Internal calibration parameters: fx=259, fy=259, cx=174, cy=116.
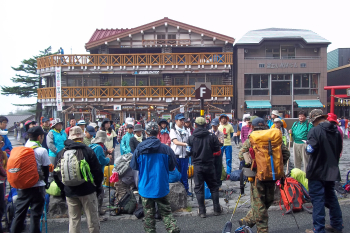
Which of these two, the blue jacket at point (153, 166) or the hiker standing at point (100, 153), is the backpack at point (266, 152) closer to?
the blue jacket at point (153, 166)

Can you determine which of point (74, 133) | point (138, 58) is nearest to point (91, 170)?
point (74, 133)

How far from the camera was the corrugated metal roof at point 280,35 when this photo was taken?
72.7 feet

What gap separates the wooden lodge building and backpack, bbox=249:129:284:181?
670 inches

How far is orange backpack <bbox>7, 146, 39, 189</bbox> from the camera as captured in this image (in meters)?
3.48

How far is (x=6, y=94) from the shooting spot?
89.1 ft

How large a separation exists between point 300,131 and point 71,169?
5544mm

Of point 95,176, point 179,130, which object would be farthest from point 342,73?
point 95,176

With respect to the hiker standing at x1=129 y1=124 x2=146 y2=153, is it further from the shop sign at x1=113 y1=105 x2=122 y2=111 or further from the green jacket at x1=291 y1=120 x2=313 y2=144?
the shop sign at x1=113 y1=105 x2=122 y2=111

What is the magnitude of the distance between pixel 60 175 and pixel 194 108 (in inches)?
722

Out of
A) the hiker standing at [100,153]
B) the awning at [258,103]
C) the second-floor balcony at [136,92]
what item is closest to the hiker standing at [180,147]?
the hiker standing at [100,153]

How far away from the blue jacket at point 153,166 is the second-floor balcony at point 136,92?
17.6 m

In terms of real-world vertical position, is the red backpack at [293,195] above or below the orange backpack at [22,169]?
below

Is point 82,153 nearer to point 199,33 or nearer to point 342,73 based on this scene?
point 199,33

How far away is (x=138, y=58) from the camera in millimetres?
21844
